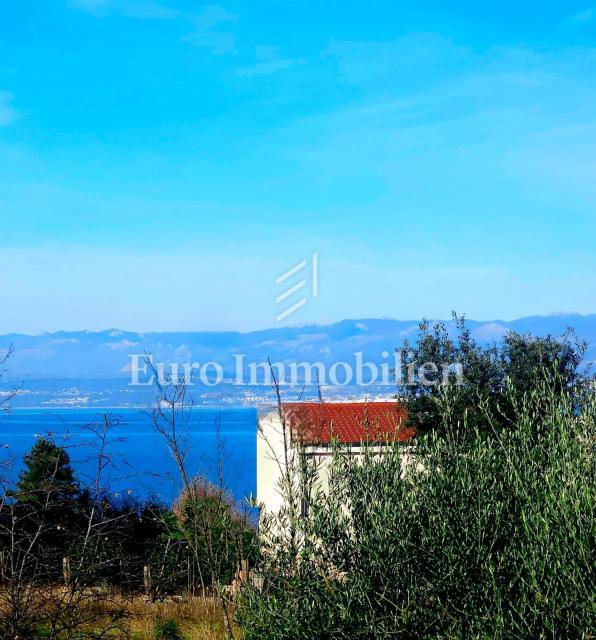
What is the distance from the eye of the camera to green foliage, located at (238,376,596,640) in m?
5.61

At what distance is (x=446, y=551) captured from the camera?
19.7 ft

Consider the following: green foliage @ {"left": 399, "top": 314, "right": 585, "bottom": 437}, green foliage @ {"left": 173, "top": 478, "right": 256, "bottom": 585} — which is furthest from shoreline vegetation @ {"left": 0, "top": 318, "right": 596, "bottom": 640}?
green foliage @ {"left": 399, "top": 314, "right": 585, "bottom": 437}

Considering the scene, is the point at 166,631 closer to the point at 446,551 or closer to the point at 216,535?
the point at 216,535

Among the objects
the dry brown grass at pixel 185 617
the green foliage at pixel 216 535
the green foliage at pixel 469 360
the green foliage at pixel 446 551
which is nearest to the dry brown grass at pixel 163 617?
the dry brown grass at pixel 185 617

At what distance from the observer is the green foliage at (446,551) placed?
561cm

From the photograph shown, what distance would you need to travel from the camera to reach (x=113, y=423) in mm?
9398

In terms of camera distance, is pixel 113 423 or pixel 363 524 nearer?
pixel 363 524

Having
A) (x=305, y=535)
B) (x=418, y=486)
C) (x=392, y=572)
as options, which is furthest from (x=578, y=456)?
(x=305, y=535)

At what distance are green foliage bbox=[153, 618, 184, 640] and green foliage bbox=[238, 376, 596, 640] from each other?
4.86 meters

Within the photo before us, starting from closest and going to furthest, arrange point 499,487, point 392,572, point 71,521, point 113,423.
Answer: point 392,572 → point 499,487 → point 113,423 → point 71,521

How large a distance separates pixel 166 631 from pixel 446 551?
6778mm

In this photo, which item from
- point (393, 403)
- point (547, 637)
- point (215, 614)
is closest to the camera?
point (547, 637)

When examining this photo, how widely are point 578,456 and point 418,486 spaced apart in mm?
1340

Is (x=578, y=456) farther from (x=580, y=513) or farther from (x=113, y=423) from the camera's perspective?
(x=113, y=423)
